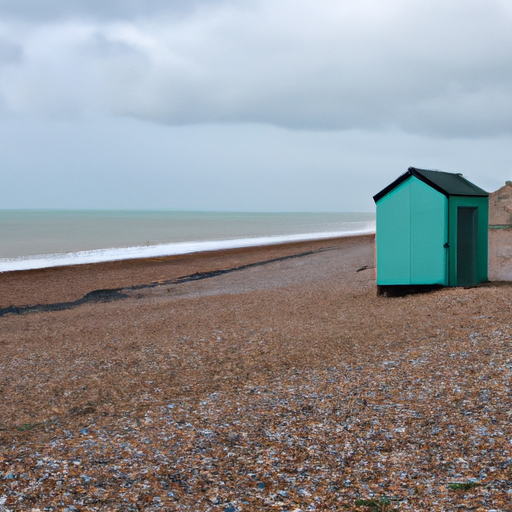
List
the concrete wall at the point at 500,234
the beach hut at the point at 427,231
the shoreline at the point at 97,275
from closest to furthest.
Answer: the beach hut at the point at 427,231, the concrete wall at the point at 500,234, the shoreline at the point at 97,275

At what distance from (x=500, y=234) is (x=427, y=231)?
11.8 ft

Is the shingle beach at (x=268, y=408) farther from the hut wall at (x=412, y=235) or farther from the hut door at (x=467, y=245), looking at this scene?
the hut door at (x=467, y=245)

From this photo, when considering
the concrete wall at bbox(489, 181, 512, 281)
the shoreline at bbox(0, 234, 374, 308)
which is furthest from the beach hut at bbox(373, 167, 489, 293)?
the shoreline at bbox(0, 234, 374, 308)

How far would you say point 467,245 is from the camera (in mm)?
13570

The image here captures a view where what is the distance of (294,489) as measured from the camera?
15.1ft

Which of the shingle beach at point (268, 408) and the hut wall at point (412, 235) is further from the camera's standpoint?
the hut wall at point (412, 235)

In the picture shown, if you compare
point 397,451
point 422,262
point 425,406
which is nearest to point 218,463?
point 397,451

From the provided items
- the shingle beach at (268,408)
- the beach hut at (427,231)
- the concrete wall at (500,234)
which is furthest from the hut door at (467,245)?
the concrete wall at (500,234)

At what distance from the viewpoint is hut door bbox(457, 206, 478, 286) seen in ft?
43.8

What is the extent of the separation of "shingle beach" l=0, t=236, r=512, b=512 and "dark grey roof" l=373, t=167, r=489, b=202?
7.79 ft

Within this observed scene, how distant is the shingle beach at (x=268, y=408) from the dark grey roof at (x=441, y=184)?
237cm

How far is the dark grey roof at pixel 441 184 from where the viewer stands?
12.6 meters

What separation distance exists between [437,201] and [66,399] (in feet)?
30.2

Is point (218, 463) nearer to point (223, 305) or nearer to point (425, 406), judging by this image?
point (425, 406)
